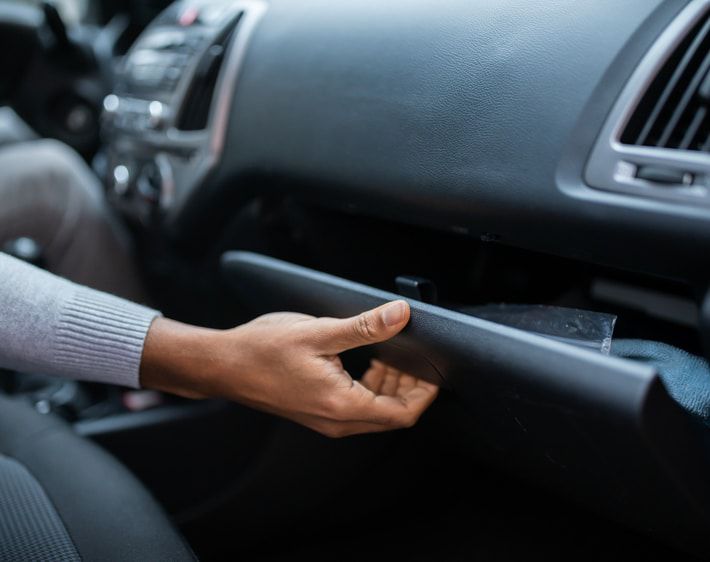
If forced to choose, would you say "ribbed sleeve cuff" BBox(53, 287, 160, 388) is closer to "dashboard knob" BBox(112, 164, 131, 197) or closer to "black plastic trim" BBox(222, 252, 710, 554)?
"black plastic trim" BBox(222, 252, 710, 554)

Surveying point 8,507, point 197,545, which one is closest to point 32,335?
point 8,507

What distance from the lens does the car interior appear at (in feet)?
1.84

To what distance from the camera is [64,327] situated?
720mm

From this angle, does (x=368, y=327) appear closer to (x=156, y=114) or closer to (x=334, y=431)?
(x=334, y=431)

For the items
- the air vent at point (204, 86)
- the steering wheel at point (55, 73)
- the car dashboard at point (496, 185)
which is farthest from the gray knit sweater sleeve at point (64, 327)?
the steering wheel at point (55, 73)

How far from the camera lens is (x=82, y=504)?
67cm

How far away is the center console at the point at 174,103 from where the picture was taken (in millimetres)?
1018

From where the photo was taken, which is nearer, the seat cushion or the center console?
the seat cushion

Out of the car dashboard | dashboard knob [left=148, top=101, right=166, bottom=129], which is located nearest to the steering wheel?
dashboard knob [left=148, top=101, right=166, bottom=129]

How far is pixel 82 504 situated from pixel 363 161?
39 cm

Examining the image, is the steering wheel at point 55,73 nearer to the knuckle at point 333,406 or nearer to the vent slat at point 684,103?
the knuckle at point 333,406

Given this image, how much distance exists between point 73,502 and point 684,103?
0.56 meters

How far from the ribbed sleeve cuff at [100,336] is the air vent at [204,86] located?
15.8 inches

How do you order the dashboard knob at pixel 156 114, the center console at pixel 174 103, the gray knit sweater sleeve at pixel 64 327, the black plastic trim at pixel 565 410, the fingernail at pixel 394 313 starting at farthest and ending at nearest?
the dashboard knob at pixel 156 114
the center console at pixel 174 103
the gray knit sweater sleeve at pixel 64 327
the fingernail at pixel 394 313
the black plastic trim at pixel 565 410
